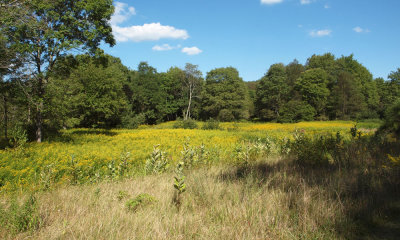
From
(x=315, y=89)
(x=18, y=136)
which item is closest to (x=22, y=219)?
(x=18, y=136)

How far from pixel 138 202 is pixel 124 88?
169 ft

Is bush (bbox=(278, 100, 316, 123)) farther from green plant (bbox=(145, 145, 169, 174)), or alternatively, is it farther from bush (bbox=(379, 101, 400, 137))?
green plant (bbox=(145, 145, 169, 174))

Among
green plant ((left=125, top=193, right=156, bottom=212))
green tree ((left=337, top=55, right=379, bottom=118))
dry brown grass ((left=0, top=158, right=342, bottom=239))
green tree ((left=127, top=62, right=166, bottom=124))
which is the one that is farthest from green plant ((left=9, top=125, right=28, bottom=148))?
green tree ((left=337, top=55, right=379, bottom=118))

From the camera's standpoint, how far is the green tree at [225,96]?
163 ft

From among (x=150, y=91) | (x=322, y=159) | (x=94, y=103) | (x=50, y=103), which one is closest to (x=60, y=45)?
(x=50, y=103)

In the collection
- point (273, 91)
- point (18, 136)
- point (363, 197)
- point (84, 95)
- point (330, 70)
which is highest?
point (330, 70)

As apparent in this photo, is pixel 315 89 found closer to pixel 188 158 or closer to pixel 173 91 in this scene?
pixel 173 91

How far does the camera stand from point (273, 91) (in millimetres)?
50094

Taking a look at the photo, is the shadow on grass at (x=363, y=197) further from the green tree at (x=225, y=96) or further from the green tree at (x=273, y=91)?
the green tree at (x=273, y=91)

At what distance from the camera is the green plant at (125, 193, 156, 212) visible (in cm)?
320

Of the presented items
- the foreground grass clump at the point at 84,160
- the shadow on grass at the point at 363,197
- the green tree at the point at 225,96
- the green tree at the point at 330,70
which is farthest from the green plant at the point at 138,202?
the green tree at the point at 330,70

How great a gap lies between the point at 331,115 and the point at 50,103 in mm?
53098

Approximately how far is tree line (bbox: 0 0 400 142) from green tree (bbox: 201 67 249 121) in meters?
0.24

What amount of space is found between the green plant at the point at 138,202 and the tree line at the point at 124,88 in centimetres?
Answer: 713
